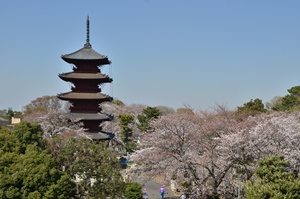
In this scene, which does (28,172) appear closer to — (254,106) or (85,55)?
(85,55)

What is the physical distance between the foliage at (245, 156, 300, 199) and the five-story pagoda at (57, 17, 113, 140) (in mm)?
16734

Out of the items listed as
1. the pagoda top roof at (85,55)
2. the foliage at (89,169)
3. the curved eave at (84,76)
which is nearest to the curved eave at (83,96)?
the curved eave at (84,76)

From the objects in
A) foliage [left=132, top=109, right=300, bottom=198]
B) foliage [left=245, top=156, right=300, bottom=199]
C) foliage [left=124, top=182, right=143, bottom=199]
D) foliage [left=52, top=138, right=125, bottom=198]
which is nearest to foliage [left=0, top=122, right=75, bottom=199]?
foliage [left=52, top=138, right=125, bottom=198]

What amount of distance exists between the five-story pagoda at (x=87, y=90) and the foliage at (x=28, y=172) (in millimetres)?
12769

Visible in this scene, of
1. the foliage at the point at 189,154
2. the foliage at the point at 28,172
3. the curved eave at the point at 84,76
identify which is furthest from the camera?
the curved eave at the point at 84,76

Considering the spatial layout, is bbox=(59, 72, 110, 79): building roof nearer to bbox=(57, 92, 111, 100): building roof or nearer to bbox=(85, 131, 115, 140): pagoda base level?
bbox=(57, 92, 111, 100): building roof

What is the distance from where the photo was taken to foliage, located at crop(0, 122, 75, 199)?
14.6 m

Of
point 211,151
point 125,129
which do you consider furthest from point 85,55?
point 125,129

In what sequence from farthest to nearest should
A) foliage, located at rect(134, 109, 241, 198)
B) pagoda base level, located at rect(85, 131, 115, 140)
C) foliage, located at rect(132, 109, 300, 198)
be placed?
1. pagoda base level, located at rect(85, 131, 115, 140)
2. foliage, located at rect(134, 109, 241, 198)
3. foliage, located at rect(132, 109, 300, 198)

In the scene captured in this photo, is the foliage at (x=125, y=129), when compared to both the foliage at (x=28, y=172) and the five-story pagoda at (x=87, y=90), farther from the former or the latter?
the foliage at (x=28, y=172)

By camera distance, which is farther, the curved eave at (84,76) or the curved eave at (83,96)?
the curved eave at (84,76)

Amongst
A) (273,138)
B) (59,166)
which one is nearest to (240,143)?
(273,138)

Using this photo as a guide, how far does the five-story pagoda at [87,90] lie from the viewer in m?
29.8

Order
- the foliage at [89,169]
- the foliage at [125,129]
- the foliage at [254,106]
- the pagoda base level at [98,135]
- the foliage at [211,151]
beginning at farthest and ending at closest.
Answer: the foliage at [125,129] < the foliage at [254,106] < the pagoda base level at [98,135] < the foliage at [211,151] < the foliage at [89,169]
